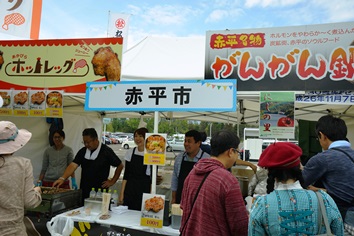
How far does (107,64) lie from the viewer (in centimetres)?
345

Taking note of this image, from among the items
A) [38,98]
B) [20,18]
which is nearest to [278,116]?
A: [38,98]

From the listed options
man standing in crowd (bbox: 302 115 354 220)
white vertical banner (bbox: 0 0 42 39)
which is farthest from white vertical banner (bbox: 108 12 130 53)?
man standing in crowd (bbox: 302 115 354 220)

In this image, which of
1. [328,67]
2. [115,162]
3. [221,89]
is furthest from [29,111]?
[328,67]

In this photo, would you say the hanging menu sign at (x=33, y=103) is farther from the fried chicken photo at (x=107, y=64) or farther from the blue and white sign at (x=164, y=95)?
the blue and white sign at (x=164, y=95)

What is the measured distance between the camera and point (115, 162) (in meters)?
3.34

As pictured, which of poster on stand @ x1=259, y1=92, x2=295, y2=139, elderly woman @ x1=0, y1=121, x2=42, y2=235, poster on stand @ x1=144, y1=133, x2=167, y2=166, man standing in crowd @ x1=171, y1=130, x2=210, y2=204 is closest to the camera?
elderly woman @ x1=0, y1=121, x2=42, y2=235

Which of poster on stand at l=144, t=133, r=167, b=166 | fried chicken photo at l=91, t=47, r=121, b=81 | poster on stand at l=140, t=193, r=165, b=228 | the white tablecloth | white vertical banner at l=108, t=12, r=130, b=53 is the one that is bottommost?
the white tablecloth

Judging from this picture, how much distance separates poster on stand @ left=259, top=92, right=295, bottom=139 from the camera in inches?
110

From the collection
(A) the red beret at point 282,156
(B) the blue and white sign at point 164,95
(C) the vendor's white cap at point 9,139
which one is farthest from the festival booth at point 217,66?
(A) the red beret at point 282,156

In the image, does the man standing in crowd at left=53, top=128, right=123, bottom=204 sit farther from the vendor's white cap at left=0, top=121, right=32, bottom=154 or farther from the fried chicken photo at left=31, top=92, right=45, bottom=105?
the vendor's white cap at left=0, top=121, right=32, bottom=154

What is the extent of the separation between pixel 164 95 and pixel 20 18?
141 inches

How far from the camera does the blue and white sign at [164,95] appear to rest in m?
2.36

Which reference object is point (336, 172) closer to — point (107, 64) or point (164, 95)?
point (164, 95)

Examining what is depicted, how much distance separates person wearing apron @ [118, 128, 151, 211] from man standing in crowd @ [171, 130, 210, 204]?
0.38 m
